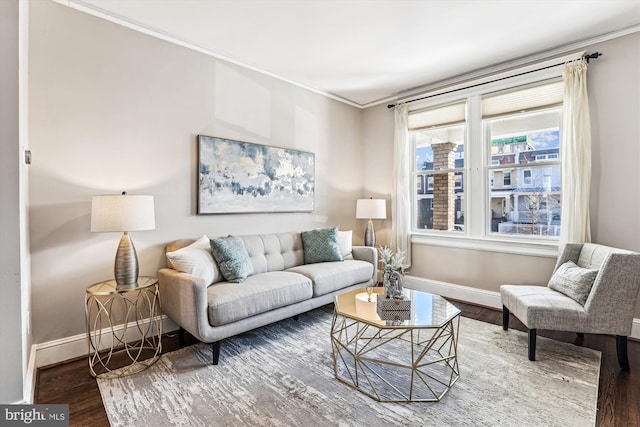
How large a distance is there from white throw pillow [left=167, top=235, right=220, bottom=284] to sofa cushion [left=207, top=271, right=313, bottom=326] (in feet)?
0.40

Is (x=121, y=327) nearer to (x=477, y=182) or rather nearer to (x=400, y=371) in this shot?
(x=400, y=371)

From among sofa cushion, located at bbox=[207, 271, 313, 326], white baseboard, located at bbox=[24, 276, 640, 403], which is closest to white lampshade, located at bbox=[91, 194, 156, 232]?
sofa cushion, located at bbox=[207, 271, 313, 326]

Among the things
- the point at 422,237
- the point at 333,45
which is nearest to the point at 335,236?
the point at 422,237

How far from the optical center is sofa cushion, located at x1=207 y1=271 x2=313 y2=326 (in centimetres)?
235

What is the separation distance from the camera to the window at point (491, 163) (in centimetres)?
337

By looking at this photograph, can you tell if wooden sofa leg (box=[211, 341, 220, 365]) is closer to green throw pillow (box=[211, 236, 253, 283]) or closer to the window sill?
green throw pillow (box=[211, 236, 253, 283])

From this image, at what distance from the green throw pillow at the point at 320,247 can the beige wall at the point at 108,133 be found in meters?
0.57

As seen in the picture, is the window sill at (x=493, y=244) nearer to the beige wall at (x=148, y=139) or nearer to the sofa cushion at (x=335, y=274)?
the beige wall at (x=148, y=139)

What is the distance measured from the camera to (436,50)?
10.6ft

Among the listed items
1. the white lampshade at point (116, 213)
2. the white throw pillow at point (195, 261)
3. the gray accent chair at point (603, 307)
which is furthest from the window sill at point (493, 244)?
the white lampshade at point (116, 213)

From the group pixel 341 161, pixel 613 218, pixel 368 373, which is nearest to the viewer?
pixel 368 373

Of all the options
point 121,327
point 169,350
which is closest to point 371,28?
point 169,350

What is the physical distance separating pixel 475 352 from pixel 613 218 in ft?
6.08

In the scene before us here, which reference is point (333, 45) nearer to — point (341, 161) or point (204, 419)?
point (341, 161)
